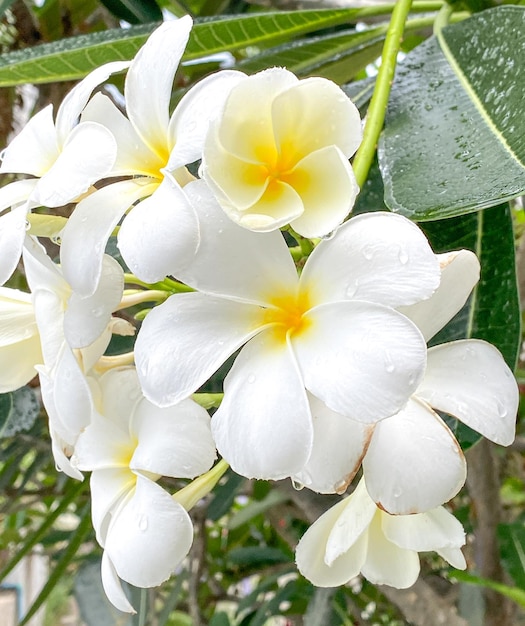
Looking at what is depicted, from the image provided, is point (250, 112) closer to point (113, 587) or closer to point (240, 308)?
point (240, 308)

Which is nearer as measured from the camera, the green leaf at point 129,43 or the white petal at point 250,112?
the white petal at point 250,112

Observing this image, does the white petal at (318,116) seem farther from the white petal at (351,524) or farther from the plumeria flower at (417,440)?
the white petal at (351,524)

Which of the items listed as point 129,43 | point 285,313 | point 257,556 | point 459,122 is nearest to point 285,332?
point 285,313

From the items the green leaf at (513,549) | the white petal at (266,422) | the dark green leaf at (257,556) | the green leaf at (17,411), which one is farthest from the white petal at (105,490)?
the dark green leaf at (257,556)

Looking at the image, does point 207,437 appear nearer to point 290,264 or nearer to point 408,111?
point 290,264

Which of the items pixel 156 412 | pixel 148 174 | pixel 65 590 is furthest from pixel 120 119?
pixel 65 590

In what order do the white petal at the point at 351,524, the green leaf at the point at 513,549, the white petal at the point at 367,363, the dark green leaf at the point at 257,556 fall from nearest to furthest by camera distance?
the white petal at the point at 367,363 < the white petal at the point at 351,524 < the green leaf at the point at 513,549 < the dark green leaf at the point at 257,556
